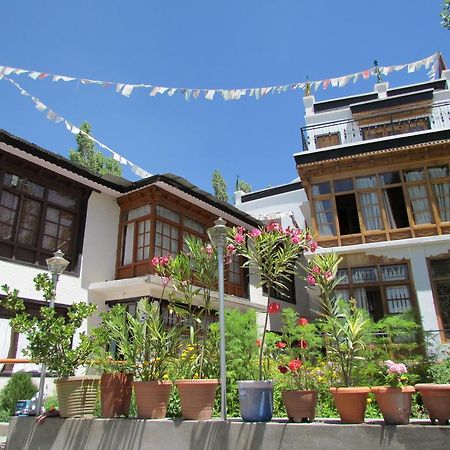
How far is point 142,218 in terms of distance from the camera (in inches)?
544

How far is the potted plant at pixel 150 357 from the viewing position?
4.64 m

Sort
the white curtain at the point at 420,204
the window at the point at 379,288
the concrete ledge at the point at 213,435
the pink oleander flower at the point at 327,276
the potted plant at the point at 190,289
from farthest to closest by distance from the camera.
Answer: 1. the white curtain at the point at 420,204
2. the window at the point at 379,288
3. the potted plant at the point at 190,289
4. the pink oleander flower at the point at 327,276
5. the concrete ledge at the point at 213,435

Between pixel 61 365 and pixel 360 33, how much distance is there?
29.5 ft

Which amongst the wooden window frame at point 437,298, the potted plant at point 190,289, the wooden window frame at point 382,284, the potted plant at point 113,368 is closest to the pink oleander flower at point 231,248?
the potted plant at point 190,289

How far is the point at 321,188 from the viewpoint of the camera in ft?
47.2

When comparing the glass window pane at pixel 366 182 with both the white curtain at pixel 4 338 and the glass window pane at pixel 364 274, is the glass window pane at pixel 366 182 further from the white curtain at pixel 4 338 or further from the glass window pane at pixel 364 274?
the white curtain at pixel 4 338

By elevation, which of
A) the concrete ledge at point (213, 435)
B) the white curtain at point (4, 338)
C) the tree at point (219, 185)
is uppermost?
the tree at point (219, 185)

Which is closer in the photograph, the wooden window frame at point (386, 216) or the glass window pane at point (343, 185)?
the wooden window frame at point (386, 216)

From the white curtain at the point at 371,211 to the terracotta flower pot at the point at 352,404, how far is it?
1017 centimetres

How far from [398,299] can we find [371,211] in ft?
9.67

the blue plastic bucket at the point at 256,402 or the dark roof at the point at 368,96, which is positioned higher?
the dark roof at the point at 368,96

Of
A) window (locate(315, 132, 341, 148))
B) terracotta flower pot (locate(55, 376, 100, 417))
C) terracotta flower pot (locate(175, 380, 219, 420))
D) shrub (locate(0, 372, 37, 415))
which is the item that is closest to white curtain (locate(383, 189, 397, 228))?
window (locate(315, 132, 341, 148))

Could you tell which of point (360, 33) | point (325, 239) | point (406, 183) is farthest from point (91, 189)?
point (406, 183)

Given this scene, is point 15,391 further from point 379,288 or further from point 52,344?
point 379,288
